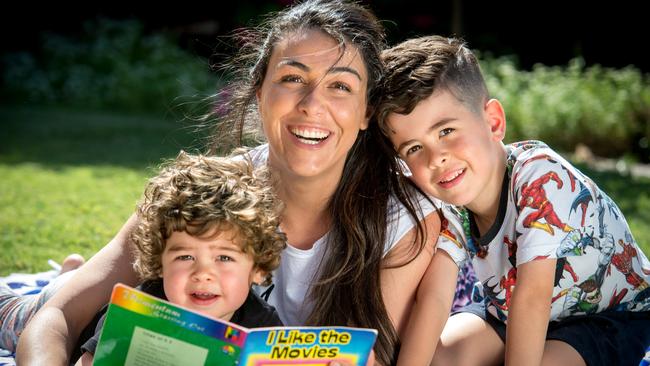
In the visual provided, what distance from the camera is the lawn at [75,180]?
16.7ft

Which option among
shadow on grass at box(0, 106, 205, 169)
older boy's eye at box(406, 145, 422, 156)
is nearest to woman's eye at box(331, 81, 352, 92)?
older boy's eye at box(406, 145, 422, 156)

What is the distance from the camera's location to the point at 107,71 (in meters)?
12.2

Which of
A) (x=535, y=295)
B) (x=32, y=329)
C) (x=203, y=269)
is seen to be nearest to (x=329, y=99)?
(x=203, y=269)

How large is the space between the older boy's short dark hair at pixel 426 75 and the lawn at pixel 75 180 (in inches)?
40.8

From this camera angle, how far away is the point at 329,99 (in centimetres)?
307

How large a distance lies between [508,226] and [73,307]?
5.59ft

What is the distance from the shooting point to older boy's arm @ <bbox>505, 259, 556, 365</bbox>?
283cm

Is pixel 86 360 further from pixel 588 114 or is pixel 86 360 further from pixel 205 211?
pixel 588 114

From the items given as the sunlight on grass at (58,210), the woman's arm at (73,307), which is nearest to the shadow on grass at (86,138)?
the sunlight on grass at (58,210)

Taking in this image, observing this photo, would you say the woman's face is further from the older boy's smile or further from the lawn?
the lawn

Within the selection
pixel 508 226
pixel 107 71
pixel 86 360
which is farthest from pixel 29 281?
pixel 107 71

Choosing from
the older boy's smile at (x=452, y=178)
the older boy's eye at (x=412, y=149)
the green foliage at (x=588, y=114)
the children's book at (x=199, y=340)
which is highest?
the green foliage at (x=588, y=114)

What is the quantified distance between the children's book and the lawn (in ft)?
4.81

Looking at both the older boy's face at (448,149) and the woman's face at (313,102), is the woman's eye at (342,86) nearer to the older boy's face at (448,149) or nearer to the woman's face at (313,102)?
the woman's face at (313,102)
